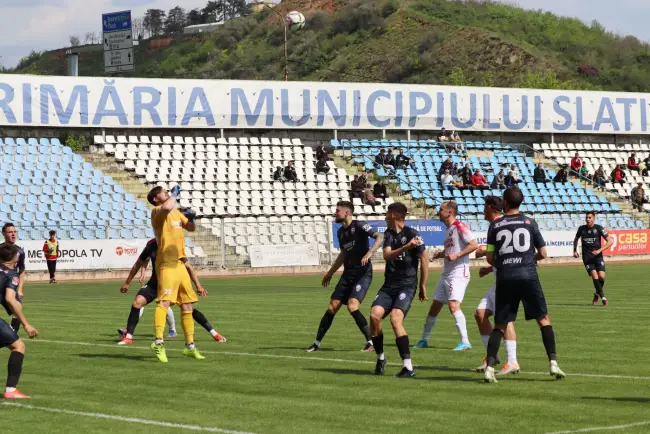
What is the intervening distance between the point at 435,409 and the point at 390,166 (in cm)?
4236

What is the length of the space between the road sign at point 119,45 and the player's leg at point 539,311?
56546 mm

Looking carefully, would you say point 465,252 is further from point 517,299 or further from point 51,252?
point 51,252

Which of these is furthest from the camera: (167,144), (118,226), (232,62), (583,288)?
(232,62)

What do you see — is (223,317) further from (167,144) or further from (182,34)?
(182,34)

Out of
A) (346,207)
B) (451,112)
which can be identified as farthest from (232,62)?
(346,207)

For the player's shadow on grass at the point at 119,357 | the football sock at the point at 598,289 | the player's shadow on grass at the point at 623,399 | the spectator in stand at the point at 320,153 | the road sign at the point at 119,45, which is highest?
the road sign at the point at 119,45

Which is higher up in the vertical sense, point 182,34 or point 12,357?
point 182,34

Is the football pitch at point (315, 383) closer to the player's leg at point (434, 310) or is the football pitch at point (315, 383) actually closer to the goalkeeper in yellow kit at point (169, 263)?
the player's leg at point (434, 310)

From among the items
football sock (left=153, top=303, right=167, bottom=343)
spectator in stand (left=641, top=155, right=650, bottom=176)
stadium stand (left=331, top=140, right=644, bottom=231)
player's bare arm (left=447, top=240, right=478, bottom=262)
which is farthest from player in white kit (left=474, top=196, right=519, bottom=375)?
spectator in stand (left=641, top=155, right=650, bottom=176)

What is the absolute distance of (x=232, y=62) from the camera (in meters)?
125

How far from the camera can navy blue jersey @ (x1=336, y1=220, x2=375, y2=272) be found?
50.7 ft

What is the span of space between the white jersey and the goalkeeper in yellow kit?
3.77 meters

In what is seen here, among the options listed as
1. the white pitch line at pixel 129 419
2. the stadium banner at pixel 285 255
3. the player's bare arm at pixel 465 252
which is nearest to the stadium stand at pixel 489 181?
the stadium banner at pixel 285 255

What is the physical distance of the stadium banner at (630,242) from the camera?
160ft
